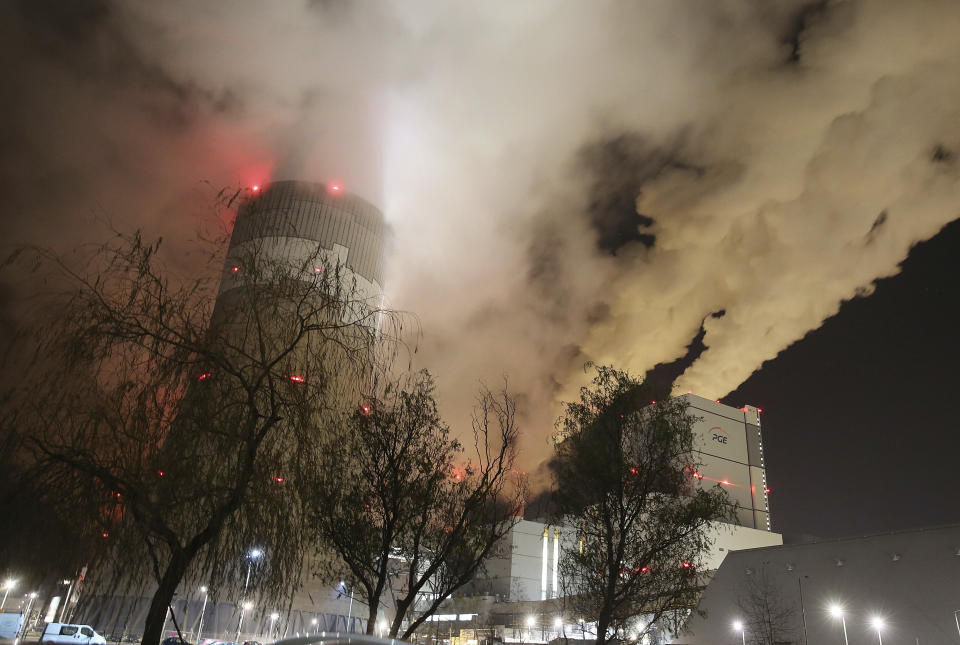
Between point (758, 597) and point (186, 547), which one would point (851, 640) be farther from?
point (186, 547)

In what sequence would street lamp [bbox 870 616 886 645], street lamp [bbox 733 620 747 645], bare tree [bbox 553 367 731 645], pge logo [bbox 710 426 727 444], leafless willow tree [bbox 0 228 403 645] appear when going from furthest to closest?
pge logo [bbox 710 426 727 444], street lamp [bbox 733 620 747 645], street lamp [bbox 870 616 886 645], bare tree [bbox 553 367 731 645], leafless willow tree [bbox 0 228 403 645]

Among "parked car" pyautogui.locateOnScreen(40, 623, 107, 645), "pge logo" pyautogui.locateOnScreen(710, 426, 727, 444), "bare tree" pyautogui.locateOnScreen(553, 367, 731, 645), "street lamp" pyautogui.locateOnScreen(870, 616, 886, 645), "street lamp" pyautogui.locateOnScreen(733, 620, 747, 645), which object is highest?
"pge logo" pyautogui.locateOnScreen(710, 426, 727, 444)

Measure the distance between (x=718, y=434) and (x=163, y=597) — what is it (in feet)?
259

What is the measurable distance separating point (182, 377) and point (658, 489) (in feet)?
47.4

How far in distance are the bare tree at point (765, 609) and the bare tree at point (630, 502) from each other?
1560 cm

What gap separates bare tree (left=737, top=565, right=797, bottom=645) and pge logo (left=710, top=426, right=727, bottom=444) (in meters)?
46.1

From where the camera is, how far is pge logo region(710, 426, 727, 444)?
252 ft

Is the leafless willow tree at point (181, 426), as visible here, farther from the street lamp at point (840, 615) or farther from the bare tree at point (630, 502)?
the street lamp at point (840, 615)

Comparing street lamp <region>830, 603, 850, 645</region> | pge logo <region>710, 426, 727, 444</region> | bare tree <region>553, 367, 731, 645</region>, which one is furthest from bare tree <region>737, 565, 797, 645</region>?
pge logo <region>710, 426, 727, 444</region>

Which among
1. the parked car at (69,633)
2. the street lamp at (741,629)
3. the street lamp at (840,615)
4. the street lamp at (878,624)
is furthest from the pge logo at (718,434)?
the parked car at (69,633)

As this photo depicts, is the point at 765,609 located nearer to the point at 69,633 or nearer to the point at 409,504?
the point at 409,504

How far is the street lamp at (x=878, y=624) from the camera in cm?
2597

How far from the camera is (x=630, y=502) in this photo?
17.4 m

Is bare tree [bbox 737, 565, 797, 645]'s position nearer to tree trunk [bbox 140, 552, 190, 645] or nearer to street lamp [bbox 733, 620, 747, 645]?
street lamp [bbox 733, 620, 747, 645]
